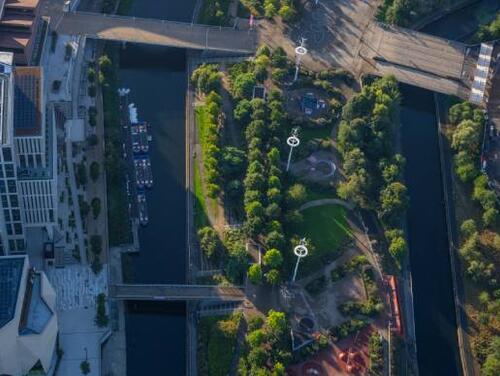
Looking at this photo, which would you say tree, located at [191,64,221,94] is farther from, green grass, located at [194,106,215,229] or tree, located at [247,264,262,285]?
tree, located at [247,264,262,285]

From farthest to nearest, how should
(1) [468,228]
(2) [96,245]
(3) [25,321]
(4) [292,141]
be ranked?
1. (4) [292,141]
2. (1) [468,228]
3. (2) [96,245]
4. (3) [25,321]

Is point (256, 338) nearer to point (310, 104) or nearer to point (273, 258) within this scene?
point (273, 258)

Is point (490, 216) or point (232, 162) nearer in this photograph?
point (490, 216)

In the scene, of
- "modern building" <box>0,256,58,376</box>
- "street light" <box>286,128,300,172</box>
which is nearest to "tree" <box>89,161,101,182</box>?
"modern building" <box>0,256,58,376</box>

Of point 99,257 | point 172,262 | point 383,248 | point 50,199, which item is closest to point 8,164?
point 50,199

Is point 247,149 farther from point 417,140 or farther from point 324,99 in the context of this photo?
point 417,140

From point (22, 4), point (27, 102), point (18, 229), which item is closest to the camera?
point (27, 102)

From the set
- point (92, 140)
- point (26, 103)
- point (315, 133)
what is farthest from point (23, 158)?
point (315, 133)

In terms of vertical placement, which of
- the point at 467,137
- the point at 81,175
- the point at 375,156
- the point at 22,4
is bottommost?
the point at 81,175
